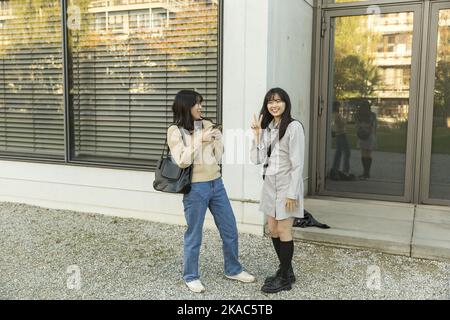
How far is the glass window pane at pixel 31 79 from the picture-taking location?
20.7 ft

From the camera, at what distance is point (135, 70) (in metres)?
5.84

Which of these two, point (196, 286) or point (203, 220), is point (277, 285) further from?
point (203, 220)

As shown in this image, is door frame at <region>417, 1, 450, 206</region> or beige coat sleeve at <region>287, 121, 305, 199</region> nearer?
beige coat sleeve at <region>287, 121, 305, 199</region>

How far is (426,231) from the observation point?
478cm

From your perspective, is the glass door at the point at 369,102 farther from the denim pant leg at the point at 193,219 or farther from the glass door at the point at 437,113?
the denim pant leg at the point at 193,219

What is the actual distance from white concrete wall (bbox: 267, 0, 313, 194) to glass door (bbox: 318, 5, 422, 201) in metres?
0.26

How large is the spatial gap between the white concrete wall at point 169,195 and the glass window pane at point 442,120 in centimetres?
236

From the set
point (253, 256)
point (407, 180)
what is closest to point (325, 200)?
point (407, 180)

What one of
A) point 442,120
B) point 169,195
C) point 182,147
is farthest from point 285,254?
point 442,120

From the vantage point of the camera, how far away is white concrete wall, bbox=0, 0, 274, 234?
497 cm

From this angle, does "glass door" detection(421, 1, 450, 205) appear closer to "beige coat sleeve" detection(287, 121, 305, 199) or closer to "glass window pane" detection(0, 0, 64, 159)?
"beige coat sleeve" detection(287, 121, 305, 199)

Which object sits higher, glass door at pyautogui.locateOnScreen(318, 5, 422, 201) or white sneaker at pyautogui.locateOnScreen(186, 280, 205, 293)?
glass door at pyautogui.locateOnScreen(318, 5, 422, 201)

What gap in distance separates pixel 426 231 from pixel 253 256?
1813 mm

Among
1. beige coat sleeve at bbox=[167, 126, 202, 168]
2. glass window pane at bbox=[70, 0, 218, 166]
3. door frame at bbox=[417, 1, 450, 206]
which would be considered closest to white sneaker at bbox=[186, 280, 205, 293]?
beige coat sleeve at bbox=[167, 126, 202, 168]
